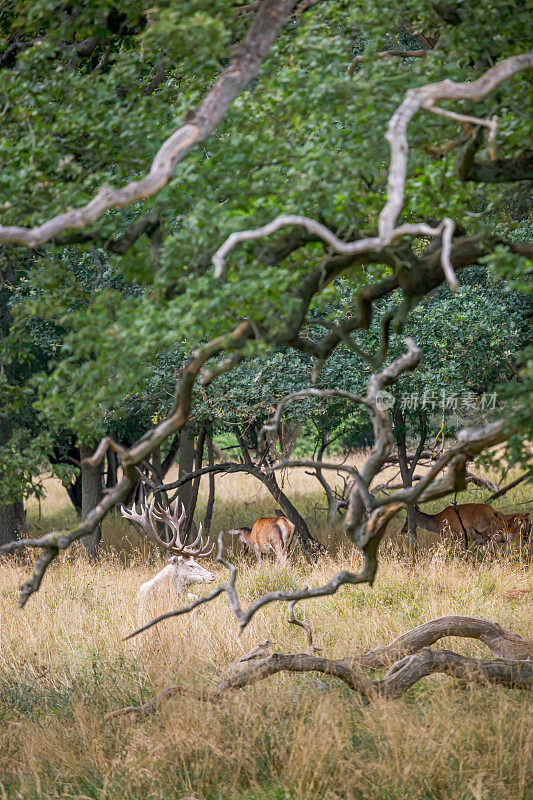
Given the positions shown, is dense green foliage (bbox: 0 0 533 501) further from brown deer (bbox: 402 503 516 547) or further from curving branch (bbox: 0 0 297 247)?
brown deer (bbox: 402 503 516 547)

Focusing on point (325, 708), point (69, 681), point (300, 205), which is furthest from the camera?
point (69, 681)

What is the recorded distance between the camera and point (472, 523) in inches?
460

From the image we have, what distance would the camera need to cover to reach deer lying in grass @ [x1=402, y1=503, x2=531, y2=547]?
1143 cm

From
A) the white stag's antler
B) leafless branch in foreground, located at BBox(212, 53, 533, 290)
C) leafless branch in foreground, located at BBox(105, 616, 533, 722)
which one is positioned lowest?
the white stag's antler

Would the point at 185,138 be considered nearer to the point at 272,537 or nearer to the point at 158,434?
the point at 158,434

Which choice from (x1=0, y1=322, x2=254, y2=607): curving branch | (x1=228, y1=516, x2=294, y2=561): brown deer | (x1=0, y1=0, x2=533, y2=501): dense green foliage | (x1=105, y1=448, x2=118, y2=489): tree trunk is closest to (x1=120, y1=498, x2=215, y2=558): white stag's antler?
(x1=228, y1=516, x2=294, y2=561): brown deer

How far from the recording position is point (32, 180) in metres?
4.53

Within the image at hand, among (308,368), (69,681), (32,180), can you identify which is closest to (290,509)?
(308,368)

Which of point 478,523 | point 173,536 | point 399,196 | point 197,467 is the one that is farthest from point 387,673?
point 197,467

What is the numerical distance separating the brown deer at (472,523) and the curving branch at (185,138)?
26.9ft

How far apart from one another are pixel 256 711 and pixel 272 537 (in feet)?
19.0

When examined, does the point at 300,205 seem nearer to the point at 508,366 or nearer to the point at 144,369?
the point at 144,369

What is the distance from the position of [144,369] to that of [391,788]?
3122mm

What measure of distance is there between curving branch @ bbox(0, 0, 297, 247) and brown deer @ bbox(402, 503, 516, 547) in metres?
8.19
